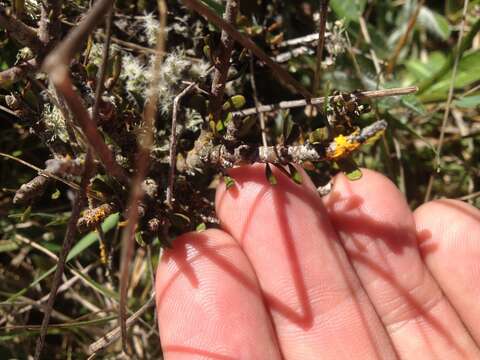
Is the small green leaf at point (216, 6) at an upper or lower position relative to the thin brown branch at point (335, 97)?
upper

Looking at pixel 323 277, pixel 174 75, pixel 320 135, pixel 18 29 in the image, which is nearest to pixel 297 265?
pixel 323 277

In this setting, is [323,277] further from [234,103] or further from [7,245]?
[7,245]

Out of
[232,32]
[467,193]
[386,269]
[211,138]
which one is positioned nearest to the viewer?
[232,32]

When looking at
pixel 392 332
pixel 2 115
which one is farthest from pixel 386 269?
pixel 2 115

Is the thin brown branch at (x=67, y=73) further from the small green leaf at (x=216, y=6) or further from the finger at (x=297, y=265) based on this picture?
the small green leaf at (x=216, y=6)

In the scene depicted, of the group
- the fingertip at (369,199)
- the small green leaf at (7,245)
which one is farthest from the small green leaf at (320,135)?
the small green leaf at (7,245)

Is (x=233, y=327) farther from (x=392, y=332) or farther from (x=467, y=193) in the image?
(x=467, y=193)
